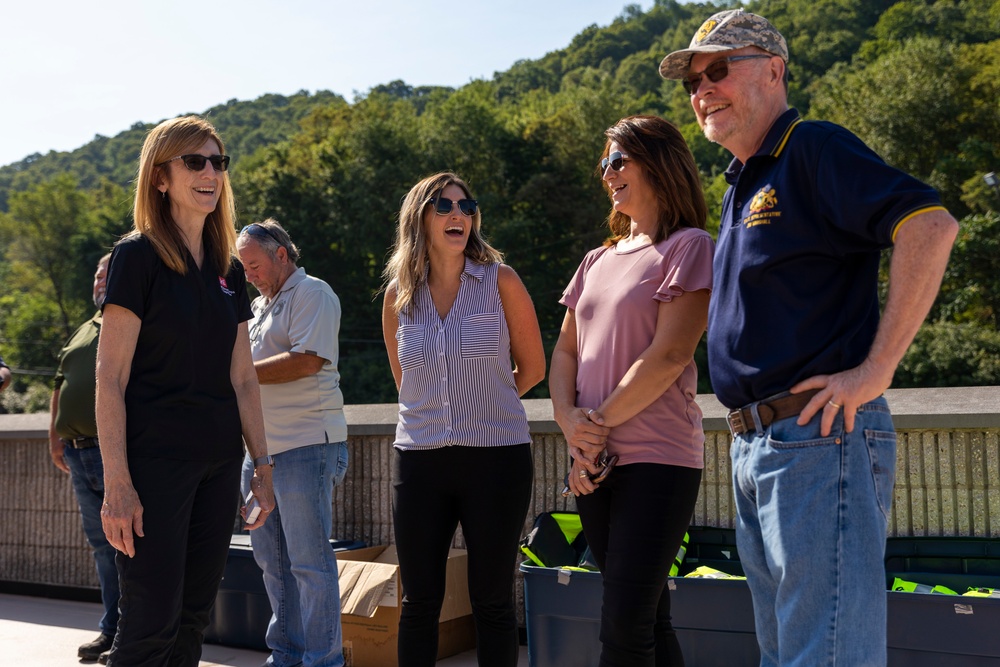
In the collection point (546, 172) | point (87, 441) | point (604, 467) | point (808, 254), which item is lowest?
point (87, 441)

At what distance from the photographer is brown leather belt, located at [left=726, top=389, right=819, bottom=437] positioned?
70.1 inches

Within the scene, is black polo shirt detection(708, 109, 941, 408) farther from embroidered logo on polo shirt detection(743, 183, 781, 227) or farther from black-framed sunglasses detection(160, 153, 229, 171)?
black-framed sunglasses detection(160, 153, 229, 171)

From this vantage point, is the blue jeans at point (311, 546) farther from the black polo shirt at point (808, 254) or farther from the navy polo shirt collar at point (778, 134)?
the navy polo shirt collar at point (778, 134)

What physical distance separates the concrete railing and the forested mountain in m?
21.1

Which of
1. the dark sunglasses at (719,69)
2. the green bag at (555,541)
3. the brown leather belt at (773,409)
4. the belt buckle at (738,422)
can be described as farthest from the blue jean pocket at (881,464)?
the green bag at (555,541)

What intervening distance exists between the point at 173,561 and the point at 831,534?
1.51 metres

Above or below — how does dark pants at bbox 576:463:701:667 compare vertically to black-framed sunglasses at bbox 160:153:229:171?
below

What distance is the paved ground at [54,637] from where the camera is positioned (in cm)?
422

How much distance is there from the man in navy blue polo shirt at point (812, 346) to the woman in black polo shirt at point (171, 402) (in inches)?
50.8

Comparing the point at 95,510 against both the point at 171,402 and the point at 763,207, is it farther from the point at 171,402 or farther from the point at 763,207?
the point at 763,207

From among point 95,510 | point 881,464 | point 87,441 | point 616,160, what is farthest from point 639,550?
point 95,510

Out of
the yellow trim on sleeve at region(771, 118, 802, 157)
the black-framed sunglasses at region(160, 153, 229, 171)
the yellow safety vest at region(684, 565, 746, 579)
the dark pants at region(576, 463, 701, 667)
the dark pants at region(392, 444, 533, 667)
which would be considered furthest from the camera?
the yellow safety vest at region(684, 565, 746, 579)

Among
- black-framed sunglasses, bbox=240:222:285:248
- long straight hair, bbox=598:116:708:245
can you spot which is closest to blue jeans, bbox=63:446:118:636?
black-framed sunglasses, bbox=240:222:285:248

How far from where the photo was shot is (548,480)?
429 centimetres
